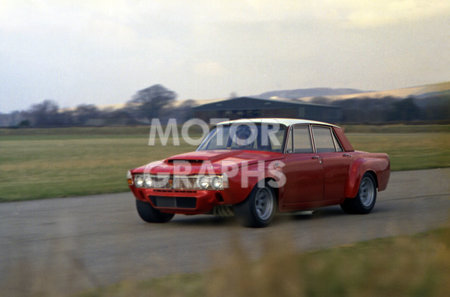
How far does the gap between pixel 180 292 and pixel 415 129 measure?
39197mm

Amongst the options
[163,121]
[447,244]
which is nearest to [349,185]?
[447,244]

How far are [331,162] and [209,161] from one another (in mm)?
2302

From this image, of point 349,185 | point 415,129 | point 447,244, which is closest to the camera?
point 447,244

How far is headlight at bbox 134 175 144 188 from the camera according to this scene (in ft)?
31.1

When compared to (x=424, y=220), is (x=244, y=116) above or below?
above

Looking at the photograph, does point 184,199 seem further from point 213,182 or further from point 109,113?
point 109,113

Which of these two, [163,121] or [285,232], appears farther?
[163,121]

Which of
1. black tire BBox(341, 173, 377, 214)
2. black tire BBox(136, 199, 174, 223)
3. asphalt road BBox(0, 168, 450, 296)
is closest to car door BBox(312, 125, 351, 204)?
black tire BBox(341, 173, 377, 214)

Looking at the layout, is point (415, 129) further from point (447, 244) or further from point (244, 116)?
point (447, 244)

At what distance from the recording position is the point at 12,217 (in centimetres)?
1090

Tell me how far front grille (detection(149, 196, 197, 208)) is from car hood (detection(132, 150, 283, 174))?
37 centimetres

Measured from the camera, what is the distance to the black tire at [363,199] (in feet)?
35.8

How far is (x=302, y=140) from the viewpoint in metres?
10.2

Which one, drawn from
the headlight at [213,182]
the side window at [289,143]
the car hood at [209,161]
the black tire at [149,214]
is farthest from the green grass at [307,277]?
the side window at [289,143]
